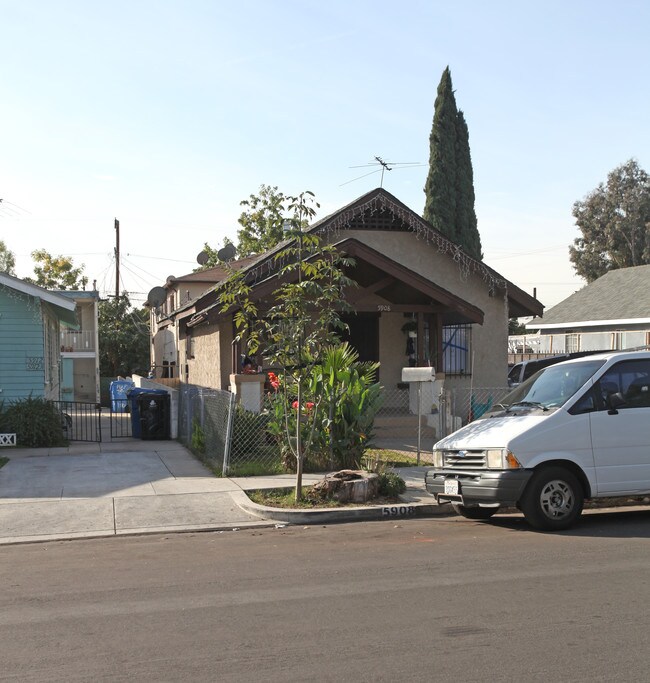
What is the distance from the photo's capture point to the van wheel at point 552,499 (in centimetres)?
878

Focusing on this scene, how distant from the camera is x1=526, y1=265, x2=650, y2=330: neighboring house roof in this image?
33.3 metres

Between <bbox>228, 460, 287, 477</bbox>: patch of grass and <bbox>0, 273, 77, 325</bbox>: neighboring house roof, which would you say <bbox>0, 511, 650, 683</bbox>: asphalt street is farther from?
<bbox>0, 273, 77, 325</bbox>: neighboring house roof

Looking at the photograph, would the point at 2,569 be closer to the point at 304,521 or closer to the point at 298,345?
the point at 304,521

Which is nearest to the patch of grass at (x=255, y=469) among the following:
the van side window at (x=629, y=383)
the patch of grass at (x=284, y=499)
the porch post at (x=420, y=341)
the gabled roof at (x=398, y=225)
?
the patch of grass at (x=284, y=499)

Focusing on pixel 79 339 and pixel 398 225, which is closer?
pixel 398 225

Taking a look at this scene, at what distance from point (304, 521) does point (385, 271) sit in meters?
7.84

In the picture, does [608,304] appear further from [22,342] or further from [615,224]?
[22,342]

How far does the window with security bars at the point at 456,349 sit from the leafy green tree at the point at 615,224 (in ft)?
121

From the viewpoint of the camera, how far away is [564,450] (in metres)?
8.90

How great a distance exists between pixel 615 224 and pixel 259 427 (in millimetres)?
45841

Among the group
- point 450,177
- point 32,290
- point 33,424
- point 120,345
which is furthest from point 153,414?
point 450,177

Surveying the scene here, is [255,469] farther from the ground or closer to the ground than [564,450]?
closer to the ground

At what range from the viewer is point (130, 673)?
4.73 metres

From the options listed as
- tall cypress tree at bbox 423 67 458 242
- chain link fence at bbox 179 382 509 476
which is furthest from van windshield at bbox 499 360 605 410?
tall cypress tree at bbox 423 67 458 242
